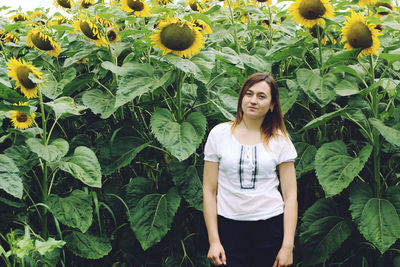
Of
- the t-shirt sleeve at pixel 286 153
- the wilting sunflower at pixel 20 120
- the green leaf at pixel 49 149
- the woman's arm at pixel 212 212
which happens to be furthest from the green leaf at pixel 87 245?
the t-shirt sleeve at pixel 286 153

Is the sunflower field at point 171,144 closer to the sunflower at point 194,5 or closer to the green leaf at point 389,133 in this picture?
the green leaf at point 389,133

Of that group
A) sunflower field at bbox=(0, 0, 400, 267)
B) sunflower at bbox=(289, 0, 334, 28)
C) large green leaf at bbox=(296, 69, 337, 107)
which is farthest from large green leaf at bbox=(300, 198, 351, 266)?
sunflower at bbox=(289, 0, 334, 28)

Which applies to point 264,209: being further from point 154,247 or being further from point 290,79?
point 290,79

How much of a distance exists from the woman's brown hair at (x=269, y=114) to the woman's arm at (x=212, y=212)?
209 millimetres

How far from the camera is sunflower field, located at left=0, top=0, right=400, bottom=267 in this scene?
8.05 feet

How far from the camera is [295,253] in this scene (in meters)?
2.72

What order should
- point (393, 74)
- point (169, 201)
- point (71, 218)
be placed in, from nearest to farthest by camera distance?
1. point (71, 218)
2. point (169, 201)
3. point (393, 74)

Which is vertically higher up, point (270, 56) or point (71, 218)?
point (270, 56)

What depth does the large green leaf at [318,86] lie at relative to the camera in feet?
8.73

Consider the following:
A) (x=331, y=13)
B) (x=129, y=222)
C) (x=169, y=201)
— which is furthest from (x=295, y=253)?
(x=331, y=13)

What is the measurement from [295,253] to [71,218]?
4.15 feet

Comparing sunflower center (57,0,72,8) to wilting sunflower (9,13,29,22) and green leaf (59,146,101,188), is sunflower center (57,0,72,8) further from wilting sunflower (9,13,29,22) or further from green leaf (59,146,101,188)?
green leaf (59,146,101,188)

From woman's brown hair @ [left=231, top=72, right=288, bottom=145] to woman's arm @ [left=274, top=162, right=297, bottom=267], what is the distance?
0.49 feet

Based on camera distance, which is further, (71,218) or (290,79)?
(290,79)
